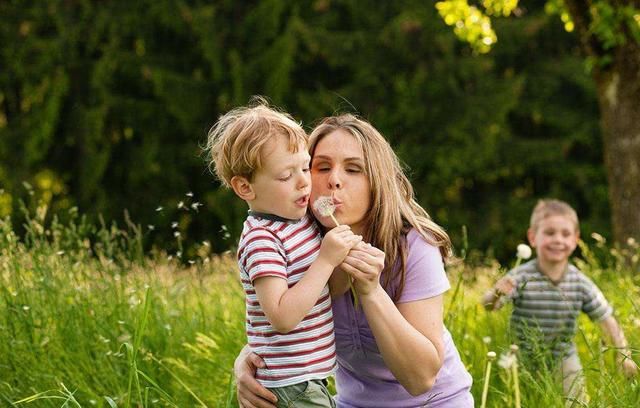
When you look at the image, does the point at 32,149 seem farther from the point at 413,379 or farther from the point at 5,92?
the point at 413,379

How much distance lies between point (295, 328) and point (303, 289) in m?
0.18

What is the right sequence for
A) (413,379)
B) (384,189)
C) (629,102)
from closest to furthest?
(413,379)
(384,189)
(629,102)

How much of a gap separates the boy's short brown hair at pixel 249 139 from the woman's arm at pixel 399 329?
38cm

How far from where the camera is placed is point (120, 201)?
17.0 m

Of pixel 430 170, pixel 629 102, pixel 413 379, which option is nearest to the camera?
pixel 413 379

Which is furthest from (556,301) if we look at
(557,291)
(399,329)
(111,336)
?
(399,329)

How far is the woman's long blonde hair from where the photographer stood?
2699 millimetres

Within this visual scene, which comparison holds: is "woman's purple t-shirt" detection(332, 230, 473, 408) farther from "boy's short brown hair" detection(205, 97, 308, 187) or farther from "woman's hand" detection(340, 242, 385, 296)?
"boy's short brown hair" detection(205, 97, 308, 187)

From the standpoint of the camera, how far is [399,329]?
2471 mm

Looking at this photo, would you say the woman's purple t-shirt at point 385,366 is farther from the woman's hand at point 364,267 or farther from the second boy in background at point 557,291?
the second boy in background at point 557,291

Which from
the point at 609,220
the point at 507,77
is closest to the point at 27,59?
the point at 507,77

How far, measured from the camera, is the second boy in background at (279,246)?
2516 millimetres

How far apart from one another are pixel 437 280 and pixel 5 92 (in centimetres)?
1600

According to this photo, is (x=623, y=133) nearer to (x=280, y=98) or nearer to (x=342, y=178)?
(x=342, y=178)
